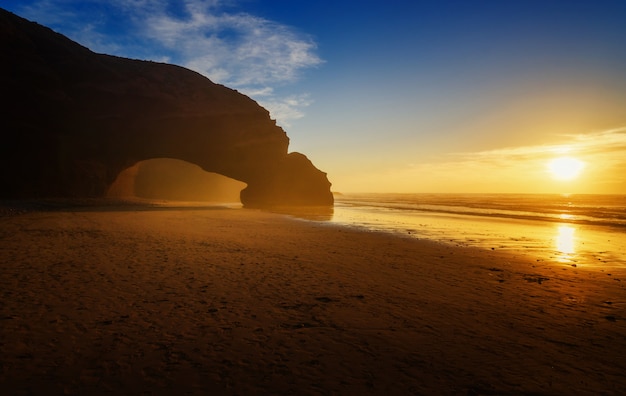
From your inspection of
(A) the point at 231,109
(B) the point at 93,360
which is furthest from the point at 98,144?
(B) the point at 93,360

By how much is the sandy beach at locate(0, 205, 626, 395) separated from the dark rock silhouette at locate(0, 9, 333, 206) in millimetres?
30491

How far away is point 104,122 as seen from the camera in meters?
37.9

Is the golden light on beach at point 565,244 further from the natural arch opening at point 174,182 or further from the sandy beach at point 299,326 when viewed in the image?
the natural arch opening at point 174,182

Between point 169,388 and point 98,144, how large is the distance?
44.4 meters

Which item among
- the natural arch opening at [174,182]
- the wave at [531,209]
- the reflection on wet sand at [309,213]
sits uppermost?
the natural arch opening at [174,182]

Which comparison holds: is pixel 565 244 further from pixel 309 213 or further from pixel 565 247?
pixel 309 213

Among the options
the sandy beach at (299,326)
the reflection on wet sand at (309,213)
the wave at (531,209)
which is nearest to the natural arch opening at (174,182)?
the wave at (531,209)

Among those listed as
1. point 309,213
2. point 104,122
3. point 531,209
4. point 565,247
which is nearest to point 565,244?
point 565,247

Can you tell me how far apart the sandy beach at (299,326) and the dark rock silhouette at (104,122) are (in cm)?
3049

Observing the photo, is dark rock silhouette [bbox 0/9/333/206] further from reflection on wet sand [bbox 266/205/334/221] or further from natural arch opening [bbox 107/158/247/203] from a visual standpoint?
natural arch opening [bbox 107/158/247/203]

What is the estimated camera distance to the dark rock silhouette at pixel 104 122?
31.0 meters

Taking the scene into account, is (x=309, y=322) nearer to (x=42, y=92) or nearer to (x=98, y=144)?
(x=42, y=92)

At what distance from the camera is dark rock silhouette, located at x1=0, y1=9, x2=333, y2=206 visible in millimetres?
31000

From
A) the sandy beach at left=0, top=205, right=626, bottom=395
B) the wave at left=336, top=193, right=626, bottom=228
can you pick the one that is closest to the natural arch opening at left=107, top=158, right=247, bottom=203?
the wave at left=336, top=193, right=626, bottom=228
